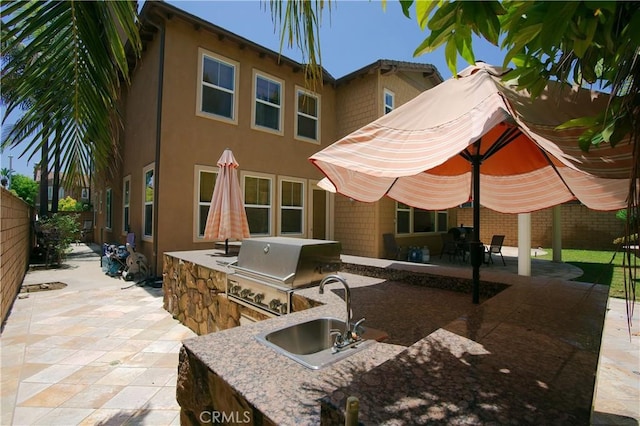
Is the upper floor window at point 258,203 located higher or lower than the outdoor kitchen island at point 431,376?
higher

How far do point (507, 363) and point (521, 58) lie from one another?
134 cm

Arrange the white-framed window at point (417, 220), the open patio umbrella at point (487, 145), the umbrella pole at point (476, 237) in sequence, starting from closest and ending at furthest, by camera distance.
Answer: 1. the open patio umbrella at point (487, 145)
2. the umbrella pole at point (476, 237)
3. the white-framed window at point (417, 220)

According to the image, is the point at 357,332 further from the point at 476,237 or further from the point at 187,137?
the point at 187,137

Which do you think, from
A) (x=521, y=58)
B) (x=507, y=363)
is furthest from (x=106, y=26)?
(x=507, y=363)

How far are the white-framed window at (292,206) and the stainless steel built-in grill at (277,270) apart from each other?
20.9 feet

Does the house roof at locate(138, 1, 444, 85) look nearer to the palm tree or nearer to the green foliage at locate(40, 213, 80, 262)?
the palm tree

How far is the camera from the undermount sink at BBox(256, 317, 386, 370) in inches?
74.2

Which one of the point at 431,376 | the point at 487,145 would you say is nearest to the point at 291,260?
the point at 431,376

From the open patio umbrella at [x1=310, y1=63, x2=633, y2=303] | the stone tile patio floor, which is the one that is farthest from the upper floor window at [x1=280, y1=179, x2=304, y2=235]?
the open patio umbrella at [x1=310, y1=63, x2=633, y2=303]

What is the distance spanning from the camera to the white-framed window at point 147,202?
28.8 feet

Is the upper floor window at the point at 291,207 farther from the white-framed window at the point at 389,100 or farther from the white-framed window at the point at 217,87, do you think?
the white-framed window at the point at 389,100

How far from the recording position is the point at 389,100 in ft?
38.1

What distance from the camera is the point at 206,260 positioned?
5.12m

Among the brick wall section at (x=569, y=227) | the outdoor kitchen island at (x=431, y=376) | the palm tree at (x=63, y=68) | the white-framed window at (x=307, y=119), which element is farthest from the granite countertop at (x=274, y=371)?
the brick wall section at (x=569, y=227)
